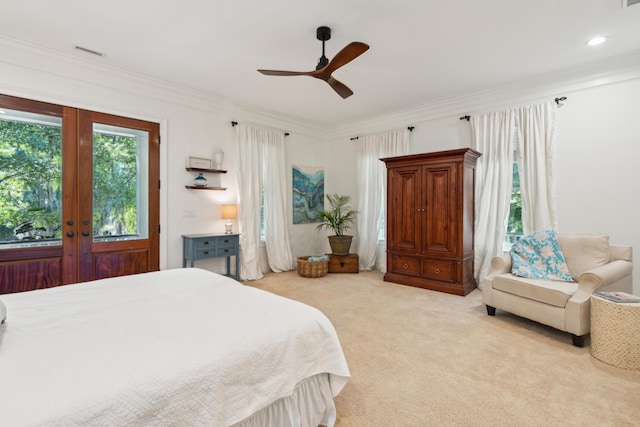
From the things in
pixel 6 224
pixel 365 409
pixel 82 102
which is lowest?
pixel 365 409

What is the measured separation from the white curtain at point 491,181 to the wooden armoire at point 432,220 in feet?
0.43

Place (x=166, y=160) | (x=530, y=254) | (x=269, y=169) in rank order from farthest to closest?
(x=269, y=169) < (x=166, y=160) < (x=530, y=254)

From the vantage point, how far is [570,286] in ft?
9.48

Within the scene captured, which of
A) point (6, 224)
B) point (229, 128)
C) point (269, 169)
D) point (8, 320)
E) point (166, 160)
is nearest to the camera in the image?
point (8, 320)

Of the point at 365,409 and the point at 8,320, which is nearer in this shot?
the point at 8,320

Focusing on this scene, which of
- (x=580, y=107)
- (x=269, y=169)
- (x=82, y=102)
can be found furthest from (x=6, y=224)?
(x=580, y=107)

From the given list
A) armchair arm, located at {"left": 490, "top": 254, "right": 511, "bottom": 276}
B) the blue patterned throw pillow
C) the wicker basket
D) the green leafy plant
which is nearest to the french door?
the wicker basket

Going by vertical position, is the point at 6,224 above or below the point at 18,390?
above

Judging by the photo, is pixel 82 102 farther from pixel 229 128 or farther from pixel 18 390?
pixel 18 390

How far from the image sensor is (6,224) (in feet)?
10.0

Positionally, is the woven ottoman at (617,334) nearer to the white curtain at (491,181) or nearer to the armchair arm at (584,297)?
the armchair arm at (584,297)

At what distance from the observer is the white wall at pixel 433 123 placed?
11.0ft

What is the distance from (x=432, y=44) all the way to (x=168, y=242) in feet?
12.9

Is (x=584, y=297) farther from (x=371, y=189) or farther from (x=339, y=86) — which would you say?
(x=371, y=189)
